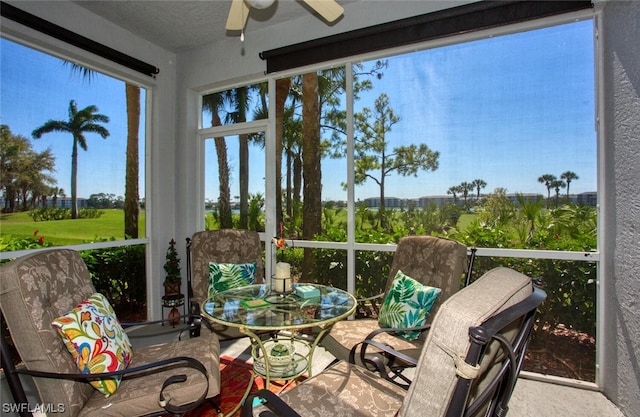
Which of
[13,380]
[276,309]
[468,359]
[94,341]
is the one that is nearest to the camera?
[468,359]

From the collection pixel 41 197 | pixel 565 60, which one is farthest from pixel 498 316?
pixel 41 197

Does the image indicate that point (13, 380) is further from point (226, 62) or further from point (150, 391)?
point (226, 62)

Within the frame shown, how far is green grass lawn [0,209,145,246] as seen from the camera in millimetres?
2738

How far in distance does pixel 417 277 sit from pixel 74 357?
2.04 metres

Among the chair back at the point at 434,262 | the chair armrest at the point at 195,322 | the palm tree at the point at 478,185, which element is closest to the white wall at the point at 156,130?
the chair armrest at the point at 195,322

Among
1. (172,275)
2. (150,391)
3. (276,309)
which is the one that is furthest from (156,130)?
(150,391)

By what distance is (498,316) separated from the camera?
0.91m

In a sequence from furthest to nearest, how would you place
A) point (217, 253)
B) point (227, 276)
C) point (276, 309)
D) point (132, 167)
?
point (132, 167)
point (217, 253)
point (227, 276)
point (276, 309)

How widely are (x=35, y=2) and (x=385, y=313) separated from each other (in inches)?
146

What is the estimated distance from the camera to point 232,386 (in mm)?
2434

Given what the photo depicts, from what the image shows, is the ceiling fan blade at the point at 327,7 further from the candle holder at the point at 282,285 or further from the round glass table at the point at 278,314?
the round glass table at the point at 278,314

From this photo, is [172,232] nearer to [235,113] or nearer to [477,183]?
→ [235,113]

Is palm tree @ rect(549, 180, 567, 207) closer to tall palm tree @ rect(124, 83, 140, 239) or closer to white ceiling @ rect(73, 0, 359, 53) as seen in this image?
white ceiling @ rect(73, 0, 359, 53)

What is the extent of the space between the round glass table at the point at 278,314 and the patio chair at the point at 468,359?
1.60 ft
